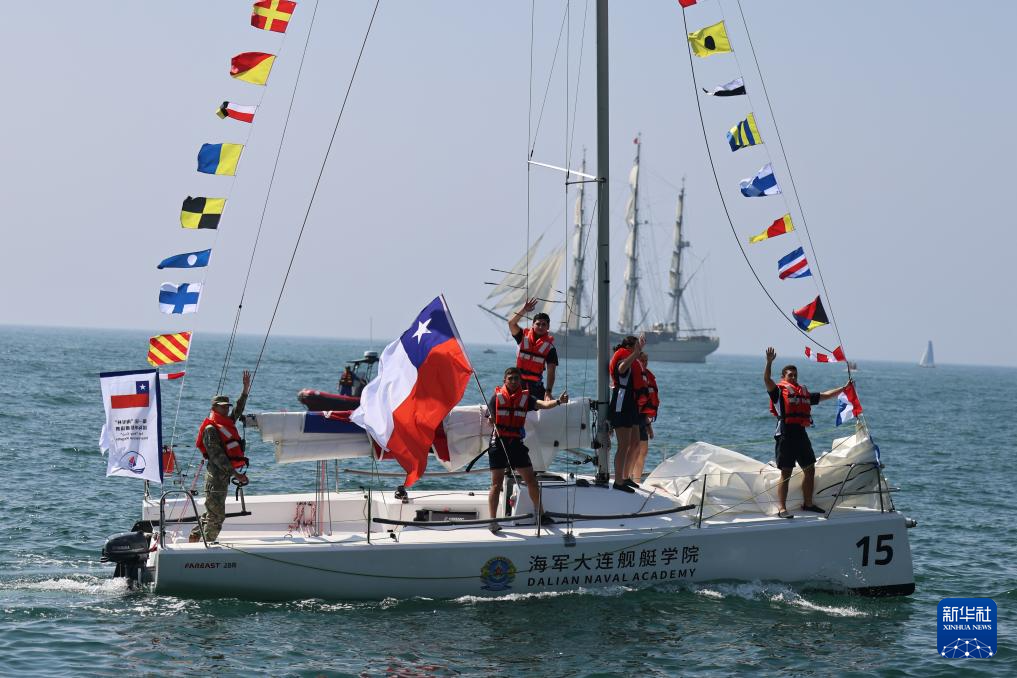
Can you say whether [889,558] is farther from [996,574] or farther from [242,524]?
[242,524]

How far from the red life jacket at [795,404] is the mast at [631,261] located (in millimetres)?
103847

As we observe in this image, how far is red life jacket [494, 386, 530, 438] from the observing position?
12.7m

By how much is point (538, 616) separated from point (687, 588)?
1.88 metres

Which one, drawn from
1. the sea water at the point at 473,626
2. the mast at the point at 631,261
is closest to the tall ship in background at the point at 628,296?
the mast at the point at 631,261

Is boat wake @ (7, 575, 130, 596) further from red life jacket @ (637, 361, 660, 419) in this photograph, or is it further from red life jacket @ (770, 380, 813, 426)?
red life jacket @ (770, 380, 813, 426)

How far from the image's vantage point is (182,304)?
528 inches

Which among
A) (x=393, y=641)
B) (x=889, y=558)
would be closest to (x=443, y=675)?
(x=393, y=641)

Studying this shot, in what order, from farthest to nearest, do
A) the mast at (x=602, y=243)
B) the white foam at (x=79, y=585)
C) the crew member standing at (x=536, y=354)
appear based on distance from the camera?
the mast at (x=602, y=243)
the crew member standing at (x=536, y=354)
the white foam at (x=79, y=585)

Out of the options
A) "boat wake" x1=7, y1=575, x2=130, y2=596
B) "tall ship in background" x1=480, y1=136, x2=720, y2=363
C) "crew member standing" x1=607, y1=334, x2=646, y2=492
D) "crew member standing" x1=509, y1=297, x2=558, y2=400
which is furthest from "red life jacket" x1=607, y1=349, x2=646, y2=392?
"tall ship in background" x1=480, y1=136, x2=720, y2=363

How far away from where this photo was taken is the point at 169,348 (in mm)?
12836

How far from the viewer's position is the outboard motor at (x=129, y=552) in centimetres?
1259

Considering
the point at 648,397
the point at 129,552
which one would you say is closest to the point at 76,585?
the point at 129,552

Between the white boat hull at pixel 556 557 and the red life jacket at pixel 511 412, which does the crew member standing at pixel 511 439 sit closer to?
the red life jacket at pixel 511 412

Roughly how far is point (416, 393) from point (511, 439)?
117 cm
